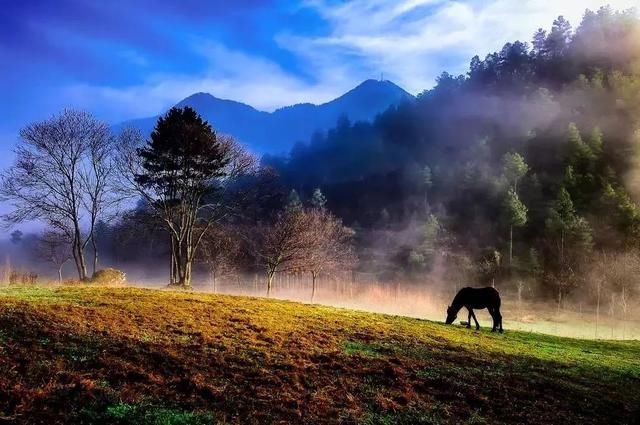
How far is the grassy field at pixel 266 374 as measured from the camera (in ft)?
34.0

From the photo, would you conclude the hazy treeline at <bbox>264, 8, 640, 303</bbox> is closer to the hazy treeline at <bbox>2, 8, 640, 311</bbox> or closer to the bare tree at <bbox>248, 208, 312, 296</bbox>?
the hazy treeline at <bbox>2, 8, 640, 311</bbox>

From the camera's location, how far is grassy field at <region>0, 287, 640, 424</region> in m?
10.4

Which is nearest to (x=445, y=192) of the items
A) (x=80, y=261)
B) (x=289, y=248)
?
(x=289, y=248)

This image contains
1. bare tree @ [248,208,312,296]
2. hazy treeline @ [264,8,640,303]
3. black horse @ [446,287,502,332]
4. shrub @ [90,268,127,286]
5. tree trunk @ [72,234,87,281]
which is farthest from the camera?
hazy treeline @ [264,8,640,303]

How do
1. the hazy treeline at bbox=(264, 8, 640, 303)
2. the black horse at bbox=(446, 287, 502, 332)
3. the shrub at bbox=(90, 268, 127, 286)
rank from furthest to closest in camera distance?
the hazy treeline at bbox=(264, 8, 640, 303) < the shrub at bbox=(90, 268, 127, 286) < the black horse at bbox=(446, 287, 502, 332)

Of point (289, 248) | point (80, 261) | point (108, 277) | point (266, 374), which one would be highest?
point (289, 248)

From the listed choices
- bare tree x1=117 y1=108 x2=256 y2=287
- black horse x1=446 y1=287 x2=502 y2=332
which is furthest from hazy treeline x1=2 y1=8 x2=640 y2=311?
black horse x1=446 y1=287 x2=502 y2=332

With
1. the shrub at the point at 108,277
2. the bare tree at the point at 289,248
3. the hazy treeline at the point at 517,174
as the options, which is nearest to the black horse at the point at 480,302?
the bare tree at the point at 289,248

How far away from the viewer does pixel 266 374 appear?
1323 centimetres

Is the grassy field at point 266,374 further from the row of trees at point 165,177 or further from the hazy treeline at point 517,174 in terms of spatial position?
the hazy treeline at point 517,174

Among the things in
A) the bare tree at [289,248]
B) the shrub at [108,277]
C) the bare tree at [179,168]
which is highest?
the bare tree at [179,168]

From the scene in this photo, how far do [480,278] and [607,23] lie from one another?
107501mm

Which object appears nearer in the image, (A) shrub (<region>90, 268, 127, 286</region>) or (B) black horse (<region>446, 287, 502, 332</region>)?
(B) black horse (<region>446, 287, 502, 332</region>)

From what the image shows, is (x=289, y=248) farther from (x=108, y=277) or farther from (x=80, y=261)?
(x=80, y=261)
